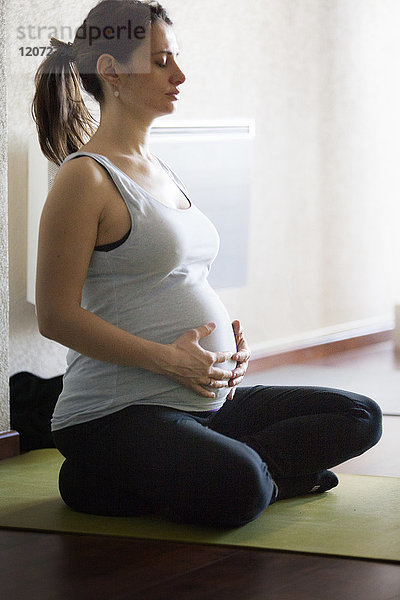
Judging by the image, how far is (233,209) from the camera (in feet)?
10.7

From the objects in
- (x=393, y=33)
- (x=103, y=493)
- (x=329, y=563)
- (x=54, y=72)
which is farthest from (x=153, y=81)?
(x=393, y=33)

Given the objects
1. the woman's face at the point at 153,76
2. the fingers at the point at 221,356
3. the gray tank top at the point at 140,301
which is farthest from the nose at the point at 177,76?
the fingers at the point at 221,356

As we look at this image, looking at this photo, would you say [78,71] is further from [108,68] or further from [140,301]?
[140,301]

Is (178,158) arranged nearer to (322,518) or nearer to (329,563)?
(322,518)

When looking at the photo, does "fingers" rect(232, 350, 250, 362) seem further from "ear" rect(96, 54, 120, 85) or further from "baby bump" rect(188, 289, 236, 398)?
"ear" rect(96, 54, 120, 85)

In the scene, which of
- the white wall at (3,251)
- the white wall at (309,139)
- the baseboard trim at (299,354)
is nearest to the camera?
the white wall at (3,251)

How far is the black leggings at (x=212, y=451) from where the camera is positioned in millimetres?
1748

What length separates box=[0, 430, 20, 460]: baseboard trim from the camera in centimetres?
247

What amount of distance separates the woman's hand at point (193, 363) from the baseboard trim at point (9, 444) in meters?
0.78

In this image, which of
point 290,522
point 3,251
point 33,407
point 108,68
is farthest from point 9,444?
point 108,68

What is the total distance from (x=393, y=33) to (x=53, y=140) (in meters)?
1.30

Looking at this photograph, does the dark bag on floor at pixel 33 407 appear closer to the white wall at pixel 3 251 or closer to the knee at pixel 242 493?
the white wall at pixel 3 251

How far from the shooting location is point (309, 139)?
3.15m

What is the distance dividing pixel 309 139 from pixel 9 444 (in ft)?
4.43
